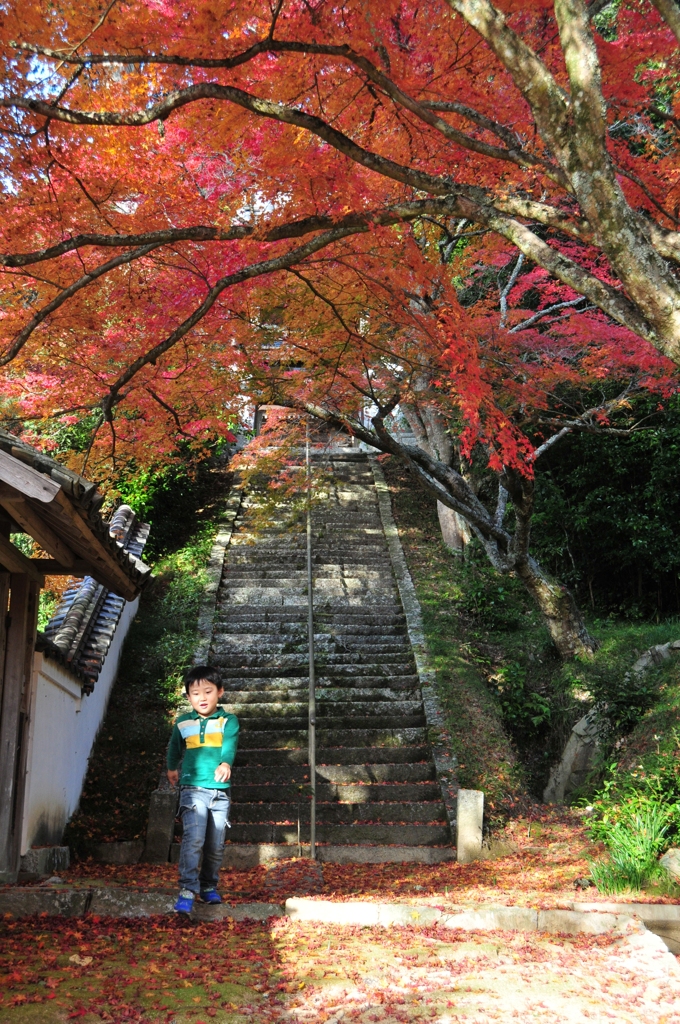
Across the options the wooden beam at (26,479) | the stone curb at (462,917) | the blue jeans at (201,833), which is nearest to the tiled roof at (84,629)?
the blue jeans at (201,833)

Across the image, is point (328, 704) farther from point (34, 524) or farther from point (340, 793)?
point (34, 524)

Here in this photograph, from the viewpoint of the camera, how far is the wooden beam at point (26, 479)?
4.29 meters

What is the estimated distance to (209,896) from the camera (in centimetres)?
534

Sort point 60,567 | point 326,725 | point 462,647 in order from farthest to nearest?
1. point 462,647
2. point 326,725
3. point 60,567

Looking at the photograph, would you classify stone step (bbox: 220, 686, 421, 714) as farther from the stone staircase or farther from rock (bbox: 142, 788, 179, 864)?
rock (bbox: 142, 788, 179, 864)

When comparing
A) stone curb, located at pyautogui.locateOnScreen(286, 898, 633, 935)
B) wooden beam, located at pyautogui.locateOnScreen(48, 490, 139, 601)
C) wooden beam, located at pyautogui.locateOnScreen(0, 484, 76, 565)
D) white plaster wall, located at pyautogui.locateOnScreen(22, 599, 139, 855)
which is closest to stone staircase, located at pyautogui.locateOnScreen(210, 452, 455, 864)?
white plaster wall, located at pyautogui.locateOnScreen(22, 599, 139, 855)

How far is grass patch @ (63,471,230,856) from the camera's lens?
27.4ft

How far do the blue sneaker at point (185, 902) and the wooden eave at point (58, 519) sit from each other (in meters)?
2.05

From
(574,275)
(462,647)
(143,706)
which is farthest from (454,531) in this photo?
(574,275)

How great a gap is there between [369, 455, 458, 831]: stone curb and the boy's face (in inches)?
169

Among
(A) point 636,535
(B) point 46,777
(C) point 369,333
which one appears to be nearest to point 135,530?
(C) point 369,333

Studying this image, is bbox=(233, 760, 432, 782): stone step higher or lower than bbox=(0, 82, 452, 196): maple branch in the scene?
lower

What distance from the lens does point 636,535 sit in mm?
13547

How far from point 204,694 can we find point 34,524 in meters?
1.43
